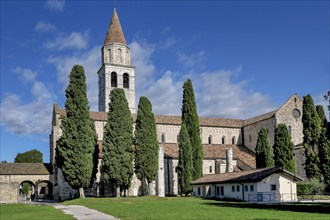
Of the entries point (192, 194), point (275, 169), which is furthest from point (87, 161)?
point (275, 169)

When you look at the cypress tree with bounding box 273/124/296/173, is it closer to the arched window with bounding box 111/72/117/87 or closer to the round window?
the round window

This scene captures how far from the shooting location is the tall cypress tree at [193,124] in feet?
172

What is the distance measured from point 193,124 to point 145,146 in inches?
330

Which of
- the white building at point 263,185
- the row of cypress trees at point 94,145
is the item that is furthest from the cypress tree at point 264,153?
the row of cypress trees at point 94,145

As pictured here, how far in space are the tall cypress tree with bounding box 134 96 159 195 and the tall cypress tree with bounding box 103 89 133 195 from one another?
76.7 inches

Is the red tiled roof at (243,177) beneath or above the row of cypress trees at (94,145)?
beneath

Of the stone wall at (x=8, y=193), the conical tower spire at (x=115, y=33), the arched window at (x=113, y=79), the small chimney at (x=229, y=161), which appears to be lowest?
the stone wall at (x=8, y=193)

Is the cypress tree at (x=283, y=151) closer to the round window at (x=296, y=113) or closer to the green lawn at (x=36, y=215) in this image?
the round window at (x=296, y=113)

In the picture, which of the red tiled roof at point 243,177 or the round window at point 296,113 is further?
the round window at point 296,113

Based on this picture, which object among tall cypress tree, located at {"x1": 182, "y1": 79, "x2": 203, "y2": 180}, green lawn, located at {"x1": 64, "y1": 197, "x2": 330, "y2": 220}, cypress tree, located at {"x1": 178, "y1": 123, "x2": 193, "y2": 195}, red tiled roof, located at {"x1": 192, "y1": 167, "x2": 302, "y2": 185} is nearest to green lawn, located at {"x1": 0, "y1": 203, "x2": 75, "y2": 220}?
green lawn, located at {"x1": 64, "y1": 197, "x2": 330, "y2": 220}

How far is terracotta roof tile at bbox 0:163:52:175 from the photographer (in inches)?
2179

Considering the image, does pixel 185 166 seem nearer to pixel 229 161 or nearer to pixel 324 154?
pixel 229 161

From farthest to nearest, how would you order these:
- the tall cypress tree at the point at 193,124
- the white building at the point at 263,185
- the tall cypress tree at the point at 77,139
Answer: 1. the tall cypress tree at the point at 193,124
2. the tall cypress tree at the point at 77,139
3. the white building at the point at 263,185

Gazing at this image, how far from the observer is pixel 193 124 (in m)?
53.2
